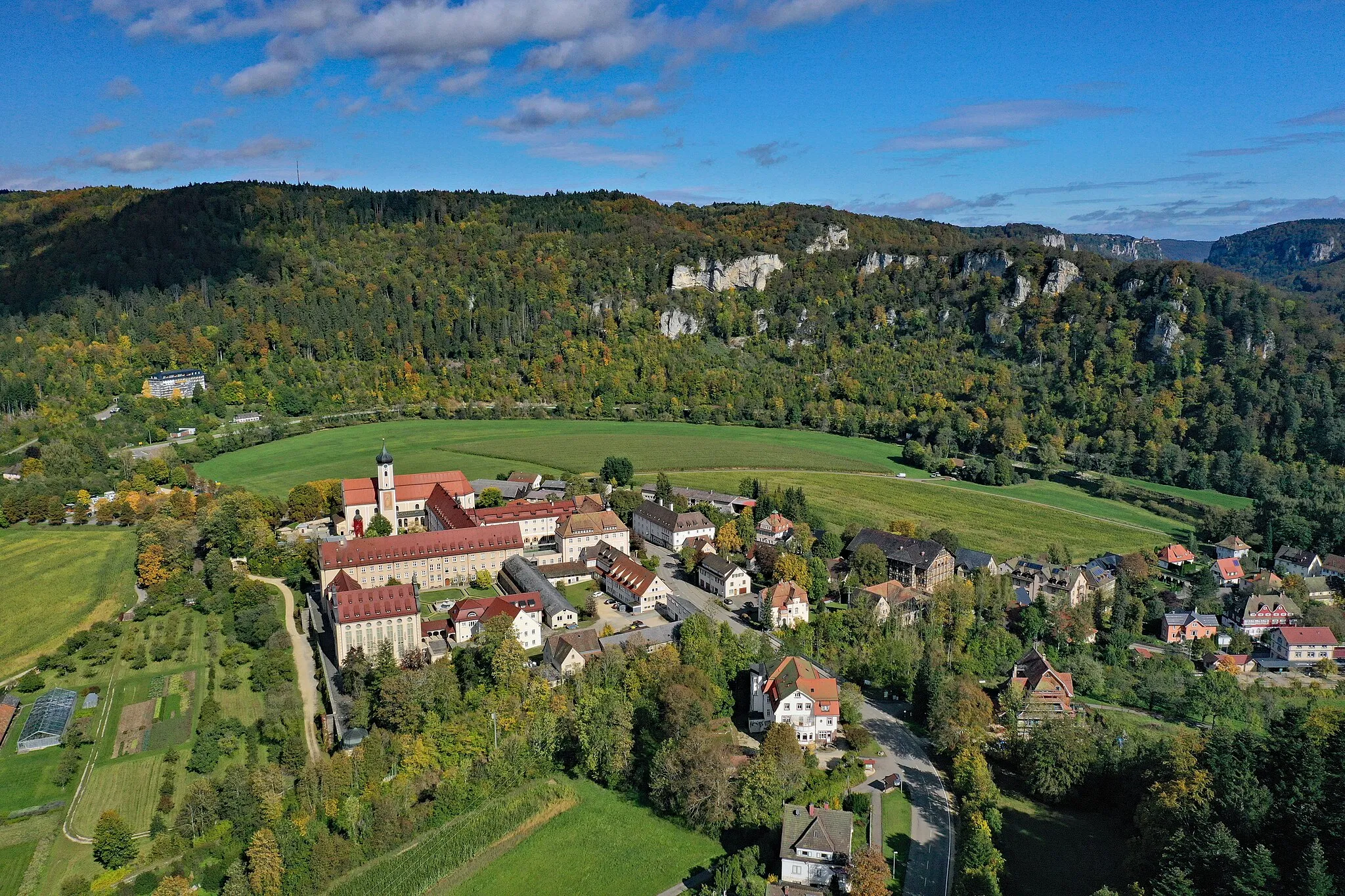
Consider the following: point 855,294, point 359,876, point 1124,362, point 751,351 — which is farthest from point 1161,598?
point 855,294

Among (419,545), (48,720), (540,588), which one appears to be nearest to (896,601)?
(540,588)

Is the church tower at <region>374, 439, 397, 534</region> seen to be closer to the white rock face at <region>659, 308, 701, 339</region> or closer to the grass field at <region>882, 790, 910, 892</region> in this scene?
the grass field at <region>882, 790, 910, 892</region>

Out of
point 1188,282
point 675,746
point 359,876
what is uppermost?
point 1188,282

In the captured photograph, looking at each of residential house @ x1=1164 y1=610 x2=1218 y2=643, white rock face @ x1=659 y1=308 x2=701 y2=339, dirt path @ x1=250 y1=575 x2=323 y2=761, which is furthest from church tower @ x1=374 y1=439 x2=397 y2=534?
white rock face @ x1=659 y1=308 x2=701 y2=339

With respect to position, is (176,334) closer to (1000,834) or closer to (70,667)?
(70,667)

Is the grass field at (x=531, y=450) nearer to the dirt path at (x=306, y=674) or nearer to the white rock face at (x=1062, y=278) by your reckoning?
the dirt path at (x=306, y=674)

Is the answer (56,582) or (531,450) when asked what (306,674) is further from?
(531,450)

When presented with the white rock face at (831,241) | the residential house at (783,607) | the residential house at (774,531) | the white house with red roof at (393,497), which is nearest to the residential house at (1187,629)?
the residential house at (783,607)

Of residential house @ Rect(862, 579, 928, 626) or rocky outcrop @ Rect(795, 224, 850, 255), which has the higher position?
rocky outcrop @ Rect(795, 224, 850, 255)
